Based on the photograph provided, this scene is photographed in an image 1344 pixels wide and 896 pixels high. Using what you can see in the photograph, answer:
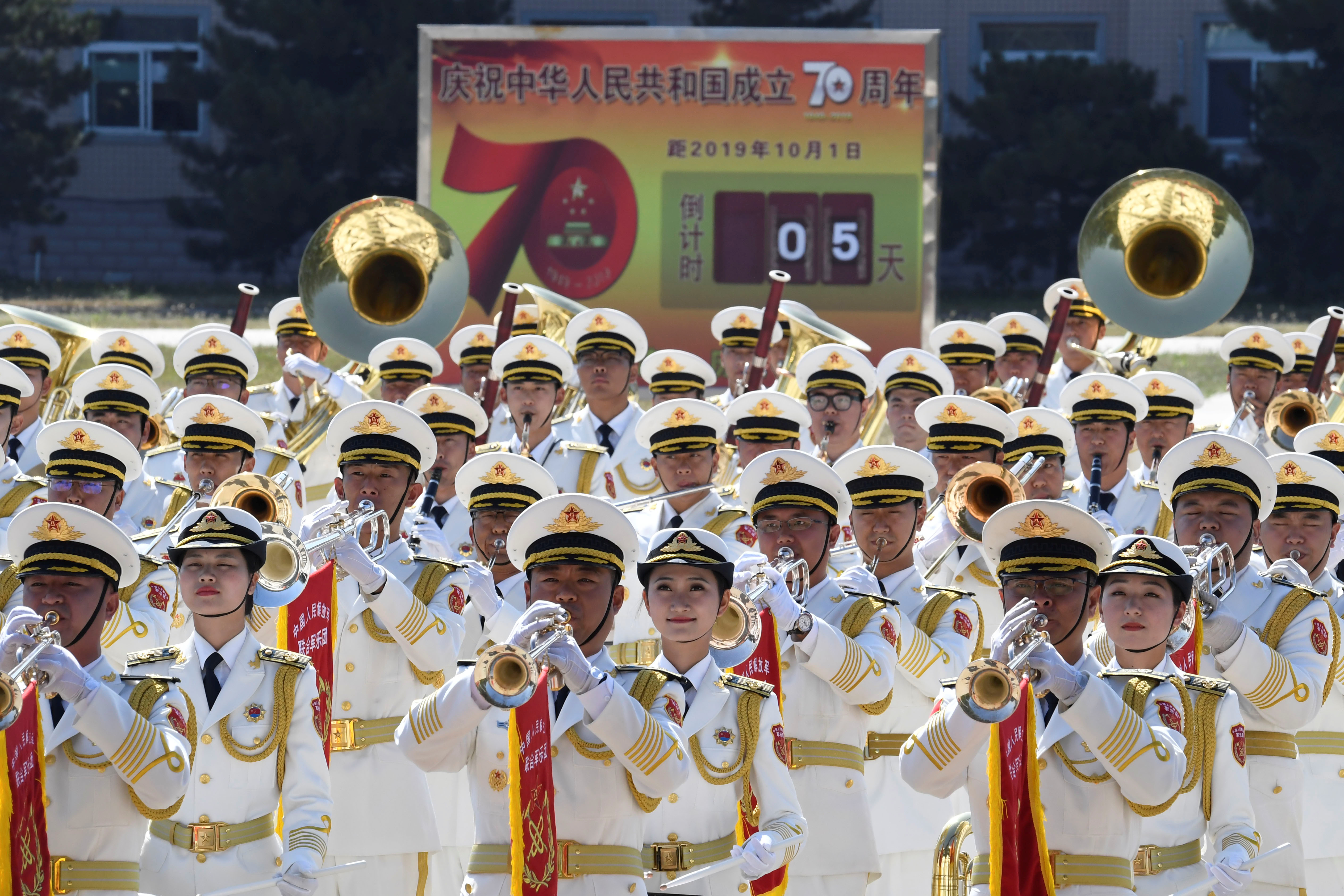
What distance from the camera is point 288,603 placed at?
6.50 metres

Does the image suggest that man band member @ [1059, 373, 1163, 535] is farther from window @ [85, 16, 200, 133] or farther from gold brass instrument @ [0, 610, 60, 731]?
window @ [85, 16, 200, 133]

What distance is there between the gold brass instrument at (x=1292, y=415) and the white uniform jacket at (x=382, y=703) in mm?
5076

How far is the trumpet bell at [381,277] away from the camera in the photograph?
1123cm

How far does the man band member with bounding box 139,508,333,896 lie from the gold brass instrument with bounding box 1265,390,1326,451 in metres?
6.31

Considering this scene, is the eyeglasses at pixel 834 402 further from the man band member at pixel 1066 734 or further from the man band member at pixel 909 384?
the man band member at pixel 1066 734

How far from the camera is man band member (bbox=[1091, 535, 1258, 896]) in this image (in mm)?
5551

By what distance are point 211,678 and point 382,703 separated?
163 centimetres

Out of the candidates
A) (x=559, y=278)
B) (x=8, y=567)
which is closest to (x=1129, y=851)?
(x=8, y=567)

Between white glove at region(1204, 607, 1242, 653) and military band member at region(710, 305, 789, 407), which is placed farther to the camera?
military band member at region(710, 305, 789, 407)

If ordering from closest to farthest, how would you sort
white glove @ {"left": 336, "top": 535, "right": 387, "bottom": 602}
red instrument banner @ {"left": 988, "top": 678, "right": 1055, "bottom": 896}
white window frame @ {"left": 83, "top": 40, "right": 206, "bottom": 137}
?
red instrument banner @ {"left": 988, "top": 678, "right": 1055, "bottom": 896} < white glove @ {"left": 336, "top": 535, "right": 387, "bottom": 602} < white window frame @ {"left": 83, "top": 40, "right": 206, "bottom": 137}

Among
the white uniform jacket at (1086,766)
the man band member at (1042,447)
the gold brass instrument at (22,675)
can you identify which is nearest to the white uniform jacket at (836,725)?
the white uniform jacket at (1086,766)

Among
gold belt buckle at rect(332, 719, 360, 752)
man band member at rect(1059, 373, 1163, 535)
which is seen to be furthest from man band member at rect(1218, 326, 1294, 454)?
gold belt buckle at rect(332, 719, 360, 752)

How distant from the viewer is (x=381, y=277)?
11586 mm

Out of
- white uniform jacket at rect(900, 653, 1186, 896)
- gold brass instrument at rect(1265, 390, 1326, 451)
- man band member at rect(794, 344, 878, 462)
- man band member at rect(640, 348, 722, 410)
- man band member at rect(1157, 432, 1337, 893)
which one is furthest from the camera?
man band member at rect(640, 348, 722, 410)
